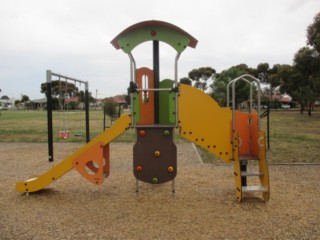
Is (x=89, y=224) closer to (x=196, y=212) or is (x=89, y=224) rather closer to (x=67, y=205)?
(x=67, y=205)

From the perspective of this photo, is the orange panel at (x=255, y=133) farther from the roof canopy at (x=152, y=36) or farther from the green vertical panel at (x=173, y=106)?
the roof canopy at (x=152, y=36)

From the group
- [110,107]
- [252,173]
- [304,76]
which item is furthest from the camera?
[304,76]

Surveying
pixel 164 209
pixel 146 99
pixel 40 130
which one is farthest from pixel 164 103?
pixel 40 130

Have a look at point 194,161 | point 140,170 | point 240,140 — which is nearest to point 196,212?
point 140,170

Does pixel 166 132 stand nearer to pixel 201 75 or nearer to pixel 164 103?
pixel 164 103

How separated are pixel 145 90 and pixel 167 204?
1.74 metres

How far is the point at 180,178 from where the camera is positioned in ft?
21.8

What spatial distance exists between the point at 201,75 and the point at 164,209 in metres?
72.6

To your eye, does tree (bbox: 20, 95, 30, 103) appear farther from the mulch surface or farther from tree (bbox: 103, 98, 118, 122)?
the mulch surface

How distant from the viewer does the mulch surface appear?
3835mm

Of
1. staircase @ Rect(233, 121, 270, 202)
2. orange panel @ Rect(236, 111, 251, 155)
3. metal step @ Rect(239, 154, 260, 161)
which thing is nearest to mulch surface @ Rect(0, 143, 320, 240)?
staircase @ Rect(233, 121, 270, 202)

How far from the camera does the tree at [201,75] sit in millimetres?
74562

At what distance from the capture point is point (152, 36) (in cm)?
503

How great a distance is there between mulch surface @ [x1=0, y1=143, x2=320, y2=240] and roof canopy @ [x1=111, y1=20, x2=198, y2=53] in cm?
235
